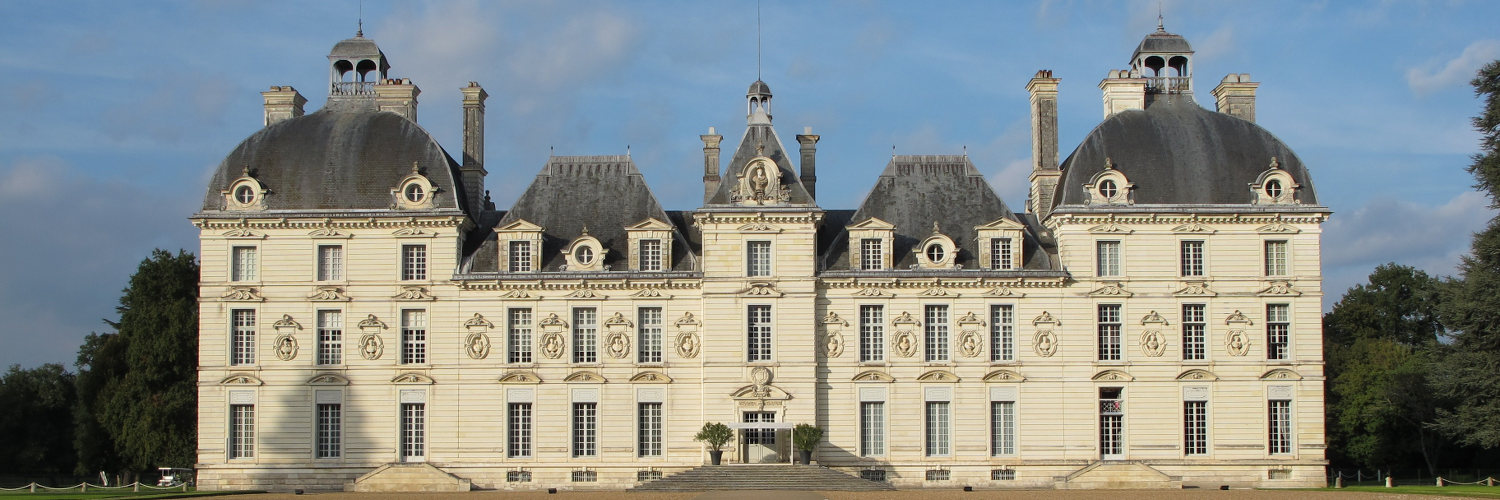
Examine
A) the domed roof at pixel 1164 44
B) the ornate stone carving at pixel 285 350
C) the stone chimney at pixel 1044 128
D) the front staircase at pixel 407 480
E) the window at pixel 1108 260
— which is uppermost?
the domed roof at pixel 1164 44

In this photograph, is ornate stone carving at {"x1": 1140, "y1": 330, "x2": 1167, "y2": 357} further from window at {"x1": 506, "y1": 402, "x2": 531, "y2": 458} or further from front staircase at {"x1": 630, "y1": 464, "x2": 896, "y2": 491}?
window at {"x1": 506, "y1": 402, "x2": 531, "y2": 458}

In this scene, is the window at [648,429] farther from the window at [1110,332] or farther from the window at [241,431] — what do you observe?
the window at [1110,332]

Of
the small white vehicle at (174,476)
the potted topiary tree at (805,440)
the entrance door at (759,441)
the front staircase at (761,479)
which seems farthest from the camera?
the small white vehicle at (174,476)

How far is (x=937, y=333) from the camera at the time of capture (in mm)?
42000

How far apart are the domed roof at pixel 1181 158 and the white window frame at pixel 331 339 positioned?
20.8 m

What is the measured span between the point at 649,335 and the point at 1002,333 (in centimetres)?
996

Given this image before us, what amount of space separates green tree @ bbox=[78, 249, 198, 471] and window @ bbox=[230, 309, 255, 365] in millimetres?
7936

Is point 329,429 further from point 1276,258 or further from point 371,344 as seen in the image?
point 1276,258

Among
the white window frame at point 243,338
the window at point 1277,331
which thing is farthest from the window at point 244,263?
the window at point 1277,331

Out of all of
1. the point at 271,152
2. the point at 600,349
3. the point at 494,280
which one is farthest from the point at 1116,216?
the point at 271,152

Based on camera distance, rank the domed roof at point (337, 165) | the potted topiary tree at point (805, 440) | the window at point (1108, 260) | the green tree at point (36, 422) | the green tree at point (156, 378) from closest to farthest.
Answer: the potted topiary tree at point (805, 440) → the window at point (1108, 260) → the domed roof at point (337, 165) → the green tree at point (156, 378) → the green tree at point (36, 422)

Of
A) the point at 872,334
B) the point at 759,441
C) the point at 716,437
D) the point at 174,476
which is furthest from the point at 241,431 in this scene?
the point at 872,334

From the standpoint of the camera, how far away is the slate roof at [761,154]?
4175 cm

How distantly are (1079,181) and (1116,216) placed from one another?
5.00 ft
